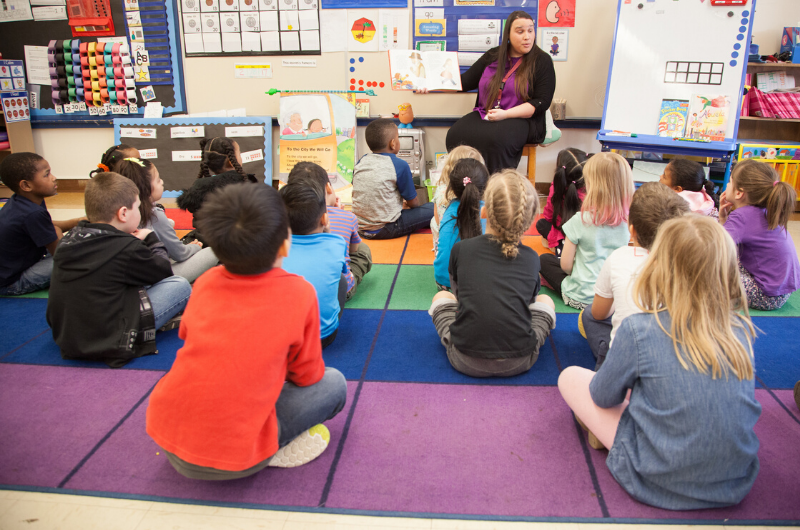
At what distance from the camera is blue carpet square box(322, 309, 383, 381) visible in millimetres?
2055

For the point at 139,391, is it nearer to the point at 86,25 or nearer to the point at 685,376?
the point at 685,376

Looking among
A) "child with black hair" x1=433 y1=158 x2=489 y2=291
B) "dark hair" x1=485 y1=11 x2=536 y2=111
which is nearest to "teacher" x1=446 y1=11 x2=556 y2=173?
"dark hair" x1=485 y1=11 x2=536 y2=111

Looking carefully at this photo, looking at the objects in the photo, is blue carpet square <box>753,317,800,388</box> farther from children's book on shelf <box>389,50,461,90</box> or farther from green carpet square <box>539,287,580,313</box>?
children's book on shelf <box>389,50,461,90</box>

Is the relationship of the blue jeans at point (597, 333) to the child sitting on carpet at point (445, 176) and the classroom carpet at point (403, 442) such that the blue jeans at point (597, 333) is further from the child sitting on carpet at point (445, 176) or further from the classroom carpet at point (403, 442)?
the child sitting on carpet at point (445, 176)

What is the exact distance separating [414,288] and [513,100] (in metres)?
1.87

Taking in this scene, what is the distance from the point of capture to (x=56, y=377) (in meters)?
2.02

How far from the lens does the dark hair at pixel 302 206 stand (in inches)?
79.5

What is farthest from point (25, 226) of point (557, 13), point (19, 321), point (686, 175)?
point (557, 13)

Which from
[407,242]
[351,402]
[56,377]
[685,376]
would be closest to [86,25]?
[407,242]

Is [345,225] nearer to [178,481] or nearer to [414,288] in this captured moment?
[414,288]

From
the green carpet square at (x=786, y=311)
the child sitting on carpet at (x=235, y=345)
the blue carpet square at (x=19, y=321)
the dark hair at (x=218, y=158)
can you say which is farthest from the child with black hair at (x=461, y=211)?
the blue carpet square at (x=19, y=321)

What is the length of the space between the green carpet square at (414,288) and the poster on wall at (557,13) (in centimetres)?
248

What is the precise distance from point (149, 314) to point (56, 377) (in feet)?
1.30

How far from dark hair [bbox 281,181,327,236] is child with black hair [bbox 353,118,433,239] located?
1.35m
